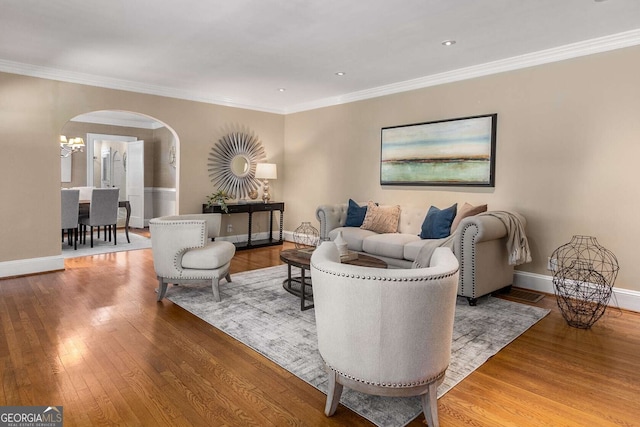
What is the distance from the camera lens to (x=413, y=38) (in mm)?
3631

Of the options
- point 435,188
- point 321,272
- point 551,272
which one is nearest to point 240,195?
point 435,188

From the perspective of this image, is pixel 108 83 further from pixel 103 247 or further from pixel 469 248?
pixel 469 248

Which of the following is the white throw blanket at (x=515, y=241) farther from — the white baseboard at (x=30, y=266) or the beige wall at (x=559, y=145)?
the white baseboard at (x=30, y=266)

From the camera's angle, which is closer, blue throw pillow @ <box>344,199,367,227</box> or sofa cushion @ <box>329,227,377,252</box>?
sofa cushion @ <box>329,227,377,252</box>

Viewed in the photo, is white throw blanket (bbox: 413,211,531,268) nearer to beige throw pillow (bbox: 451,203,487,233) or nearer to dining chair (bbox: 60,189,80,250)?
beige throw pillow (bbox: 451,203,487,233)

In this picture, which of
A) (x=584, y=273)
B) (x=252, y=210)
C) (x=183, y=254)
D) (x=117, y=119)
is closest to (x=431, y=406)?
(x=183, y=254)

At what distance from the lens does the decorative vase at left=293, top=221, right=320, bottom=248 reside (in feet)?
22.3

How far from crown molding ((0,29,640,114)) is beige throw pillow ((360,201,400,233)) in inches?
66.2

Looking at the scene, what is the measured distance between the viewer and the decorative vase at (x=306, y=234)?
22.3 ft

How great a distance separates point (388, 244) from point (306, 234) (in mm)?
2689

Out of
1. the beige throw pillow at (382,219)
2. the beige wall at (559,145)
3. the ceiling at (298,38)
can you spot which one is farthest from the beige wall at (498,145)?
the beige throw pillow at (382,219)

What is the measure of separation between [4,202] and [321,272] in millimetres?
4636

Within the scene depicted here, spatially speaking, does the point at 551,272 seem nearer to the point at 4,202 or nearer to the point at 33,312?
the point at 33,312

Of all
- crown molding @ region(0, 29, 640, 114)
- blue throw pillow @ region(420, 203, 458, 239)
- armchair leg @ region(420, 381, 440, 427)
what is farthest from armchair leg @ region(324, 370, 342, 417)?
crown molding @ region(0, 29, 640, 114)
